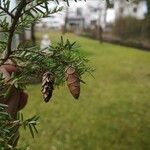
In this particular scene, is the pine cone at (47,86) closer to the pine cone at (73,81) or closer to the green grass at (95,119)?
the pine cone at (73,81)

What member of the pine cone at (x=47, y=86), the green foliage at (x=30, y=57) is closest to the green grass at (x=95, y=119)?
the green foliage at (x=30, y=57)

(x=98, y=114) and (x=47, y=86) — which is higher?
(x=47, y=86)

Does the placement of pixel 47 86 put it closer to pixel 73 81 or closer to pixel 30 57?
pixel 73 81

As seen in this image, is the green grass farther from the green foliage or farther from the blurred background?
the green foliage

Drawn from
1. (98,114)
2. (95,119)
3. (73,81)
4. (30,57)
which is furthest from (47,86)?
(98,114)

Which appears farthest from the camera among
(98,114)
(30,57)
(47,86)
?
(98,114)

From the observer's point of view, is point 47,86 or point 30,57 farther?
point 30,57
